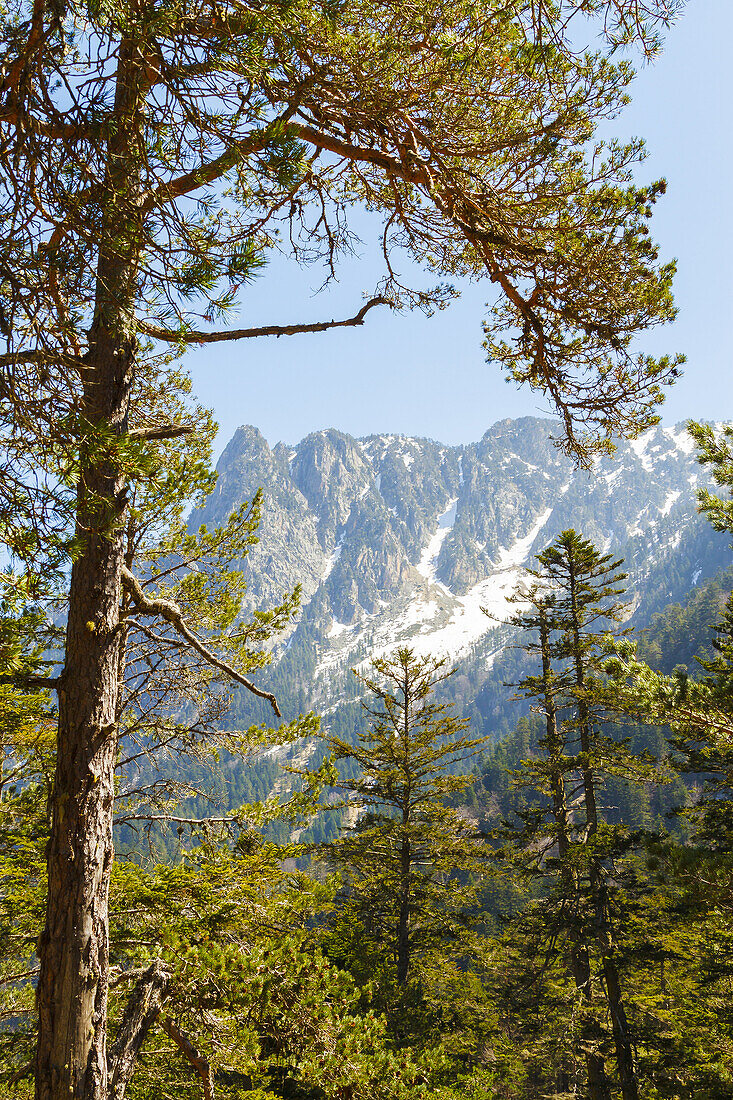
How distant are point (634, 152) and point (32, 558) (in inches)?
174

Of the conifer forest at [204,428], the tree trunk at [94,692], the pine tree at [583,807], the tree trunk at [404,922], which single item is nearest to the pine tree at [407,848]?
the tree trunk at [404,922]

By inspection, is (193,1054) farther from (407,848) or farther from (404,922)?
(404,922)

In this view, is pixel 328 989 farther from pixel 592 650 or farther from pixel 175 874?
pixel 592 650

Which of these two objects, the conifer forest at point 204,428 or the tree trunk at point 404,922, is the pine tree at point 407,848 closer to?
the tree trunk at point 404,922

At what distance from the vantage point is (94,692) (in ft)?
9.51

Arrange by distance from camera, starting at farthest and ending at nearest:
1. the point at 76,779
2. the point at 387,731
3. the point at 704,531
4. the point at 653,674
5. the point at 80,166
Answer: the point at 704,531 < the point at 387,731 < the point at 653,674 < the point at 76,779 < the point at 80,166

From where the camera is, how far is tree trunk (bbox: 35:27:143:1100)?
244 cm

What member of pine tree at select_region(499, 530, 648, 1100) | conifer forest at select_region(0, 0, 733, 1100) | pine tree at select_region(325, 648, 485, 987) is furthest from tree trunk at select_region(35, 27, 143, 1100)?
pine tree at select_region(499, 530, 648, 1100)

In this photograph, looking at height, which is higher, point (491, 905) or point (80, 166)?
point (80, 166)

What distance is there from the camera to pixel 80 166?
234cm

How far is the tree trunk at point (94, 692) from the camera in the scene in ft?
8.00

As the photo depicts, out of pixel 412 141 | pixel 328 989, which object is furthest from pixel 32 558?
pixel 328 989

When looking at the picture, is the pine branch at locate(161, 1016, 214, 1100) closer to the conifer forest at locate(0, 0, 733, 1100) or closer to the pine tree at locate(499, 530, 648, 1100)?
the conifer forest at locate(0, 0, 733, 1100)

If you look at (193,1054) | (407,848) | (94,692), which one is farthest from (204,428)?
(407,848)
